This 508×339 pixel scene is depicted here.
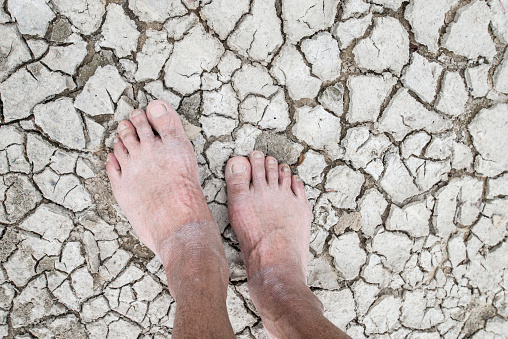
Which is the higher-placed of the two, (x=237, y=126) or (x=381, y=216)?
(x=237, y=126)

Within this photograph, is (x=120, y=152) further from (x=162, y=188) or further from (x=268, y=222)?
(x=268, y=222)

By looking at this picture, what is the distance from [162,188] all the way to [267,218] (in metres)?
0.45

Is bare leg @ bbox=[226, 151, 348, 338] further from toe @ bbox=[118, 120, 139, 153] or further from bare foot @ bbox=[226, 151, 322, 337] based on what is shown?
toe @ bbox=[118, 120, 139, 153]

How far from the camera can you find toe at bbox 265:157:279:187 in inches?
64.6

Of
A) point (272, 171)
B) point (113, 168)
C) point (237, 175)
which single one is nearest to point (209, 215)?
point (237, 175)

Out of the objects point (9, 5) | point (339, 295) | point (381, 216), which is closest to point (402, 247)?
point (381, 216)

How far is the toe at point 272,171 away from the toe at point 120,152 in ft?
1.87

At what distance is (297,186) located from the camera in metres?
1.67

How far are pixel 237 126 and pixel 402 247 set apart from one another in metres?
0.89

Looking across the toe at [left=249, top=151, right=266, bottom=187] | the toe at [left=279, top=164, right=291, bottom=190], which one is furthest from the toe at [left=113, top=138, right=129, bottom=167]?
the toe at [left=279, top=164, right=291, bottom=190]

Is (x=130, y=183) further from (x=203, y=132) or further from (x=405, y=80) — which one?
(x=405, y=80)

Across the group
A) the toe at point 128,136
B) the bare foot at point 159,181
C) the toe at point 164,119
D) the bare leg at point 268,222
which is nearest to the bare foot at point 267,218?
the bare leg at point 268,222

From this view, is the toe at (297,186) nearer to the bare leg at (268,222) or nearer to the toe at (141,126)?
the bare leg at (268,222)

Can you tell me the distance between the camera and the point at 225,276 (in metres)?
1.42
